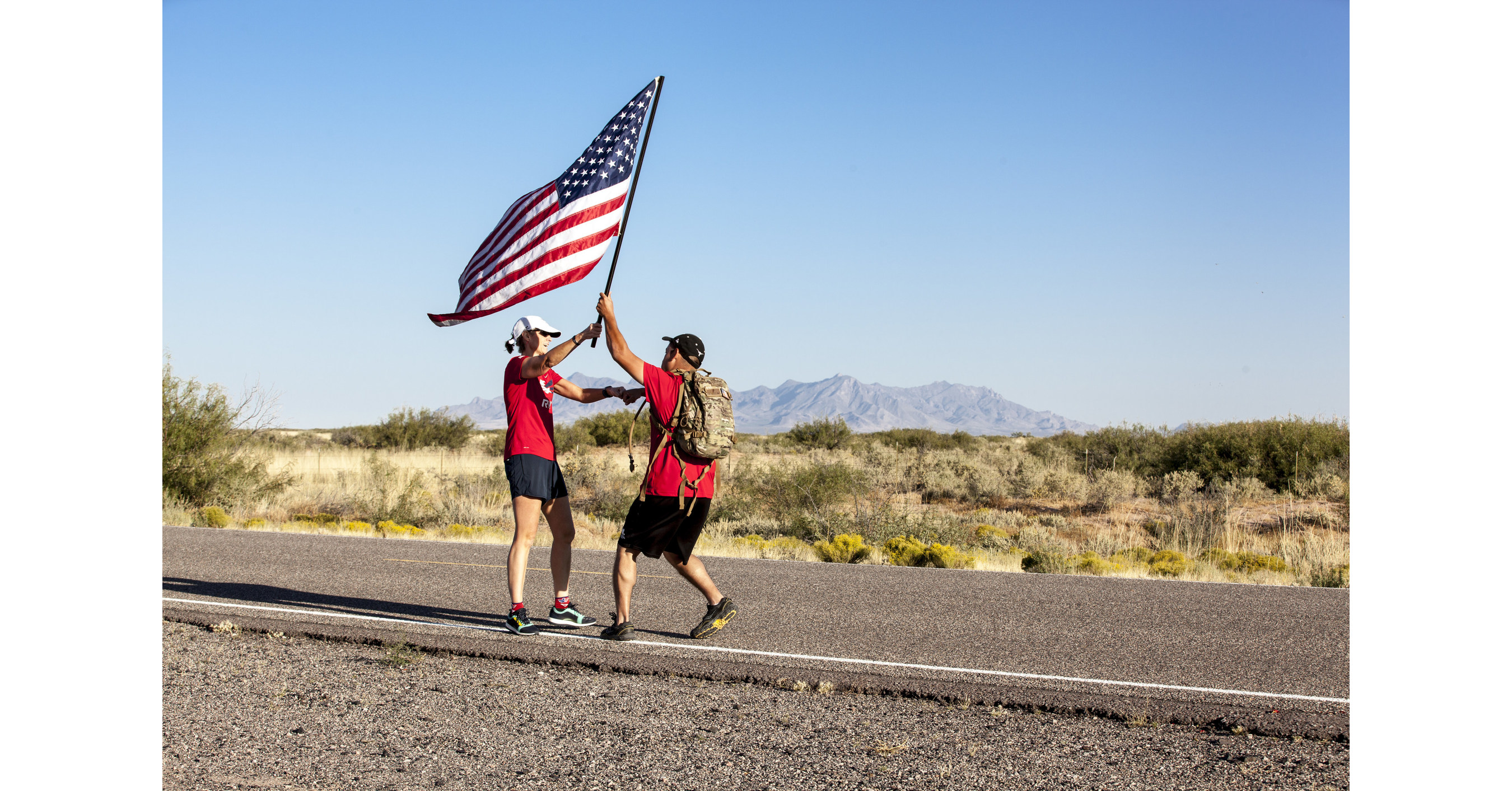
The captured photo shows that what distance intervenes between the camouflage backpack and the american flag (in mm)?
1360

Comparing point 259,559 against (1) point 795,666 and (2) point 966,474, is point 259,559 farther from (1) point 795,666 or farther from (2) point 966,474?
(2) point 966,474

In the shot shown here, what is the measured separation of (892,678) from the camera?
19.5 feet

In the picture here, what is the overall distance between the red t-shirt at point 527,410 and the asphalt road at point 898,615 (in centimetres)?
128

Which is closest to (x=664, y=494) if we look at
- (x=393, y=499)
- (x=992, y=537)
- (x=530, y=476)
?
(x=530, y=476)

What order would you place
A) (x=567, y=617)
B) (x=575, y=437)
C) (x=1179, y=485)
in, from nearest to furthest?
(x=567, y=617) → (x=1179, y=485) → (x=575, y=437)

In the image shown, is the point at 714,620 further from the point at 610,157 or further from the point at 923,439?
the point at 923,439

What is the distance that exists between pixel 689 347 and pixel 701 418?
1.64ft

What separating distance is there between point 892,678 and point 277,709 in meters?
3.29

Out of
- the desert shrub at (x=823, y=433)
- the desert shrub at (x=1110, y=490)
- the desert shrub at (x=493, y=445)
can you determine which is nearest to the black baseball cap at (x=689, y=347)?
the desert shrub at (x=1110, y=490)

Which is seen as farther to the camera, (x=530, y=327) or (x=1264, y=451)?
(x=1264, y=451)

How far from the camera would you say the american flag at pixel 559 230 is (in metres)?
7.27

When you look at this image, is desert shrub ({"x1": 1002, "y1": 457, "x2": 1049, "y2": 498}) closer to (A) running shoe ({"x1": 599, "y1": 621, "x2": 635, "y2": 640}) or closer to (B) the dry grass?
(B) the dry grass

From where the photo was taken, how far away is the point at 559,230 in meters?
7.29

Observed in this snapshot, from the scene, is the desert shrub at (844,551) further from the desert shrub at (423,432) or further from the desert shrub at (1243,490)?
the desert shrub at (423,432)
